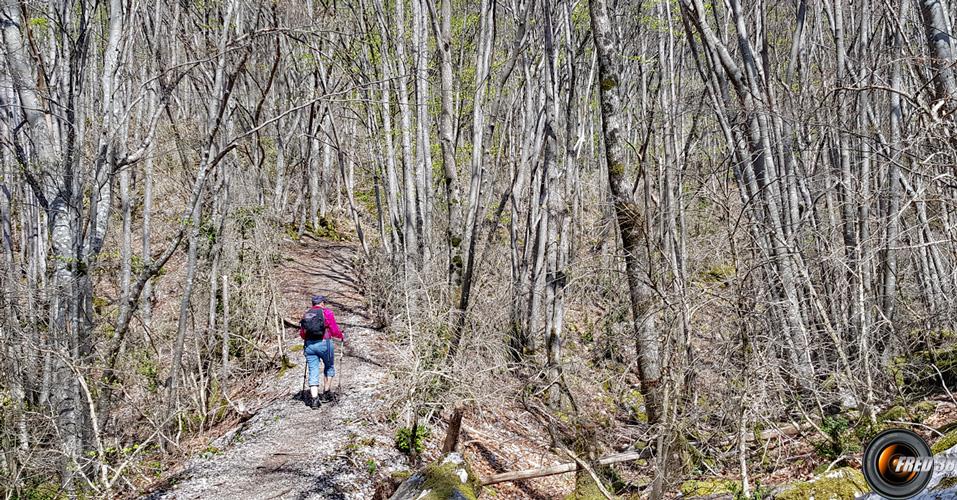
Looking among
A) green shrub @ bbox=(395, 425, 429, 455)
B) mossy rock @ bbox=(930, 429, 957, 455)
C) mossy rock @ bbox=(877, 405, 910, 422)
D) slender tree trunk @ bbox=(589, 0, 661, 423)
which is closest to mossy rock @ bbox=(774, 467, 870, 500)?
mossy rock @ bbox=(930, 429, 957, 455)

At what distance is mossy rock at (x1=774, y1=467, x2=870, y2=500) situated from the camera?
17.0 feet

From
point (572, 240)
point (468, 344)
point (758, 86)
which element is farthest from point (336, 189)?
point (758, 86)

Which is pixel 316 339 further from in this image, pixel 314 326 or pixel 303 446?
pixel 303 446

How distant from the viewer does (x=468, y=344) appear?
29.7 ft

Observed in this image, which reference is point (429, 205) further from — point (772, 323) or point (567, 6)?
point (772, 323)

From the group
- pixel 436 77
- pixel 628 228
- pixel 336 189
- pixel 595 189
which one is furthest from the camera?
pixel 336 189

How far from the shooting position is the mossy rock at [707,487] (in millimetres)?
6203

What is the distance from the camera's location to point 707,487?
258 inches

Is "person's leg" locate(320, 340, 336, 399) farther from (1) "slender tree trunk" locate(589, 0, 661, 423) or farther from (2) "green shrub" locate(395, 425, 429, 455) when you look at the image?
(1) "slender tree trunk" locate(589, 0, 661, 423)

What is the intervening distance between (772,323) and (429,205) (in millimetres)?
6702

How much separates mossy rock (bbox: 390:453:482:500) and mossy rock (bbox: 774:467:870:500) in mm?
2733

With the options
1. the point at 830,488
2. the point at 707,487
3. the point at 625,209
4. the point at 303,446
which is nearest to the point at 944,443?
the point at 830,488

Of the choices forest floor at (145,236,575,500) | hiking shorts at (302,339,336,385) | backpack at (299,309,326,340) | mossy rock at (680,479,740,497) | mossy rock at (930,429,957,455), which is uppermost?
backpack at (299,309,326,340)

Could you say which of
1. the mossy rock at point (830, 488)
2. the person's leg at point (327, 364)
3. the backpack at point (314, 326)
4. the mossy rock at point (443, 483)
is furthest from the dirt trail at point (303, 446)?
the mossy rock at point (830, 488)
